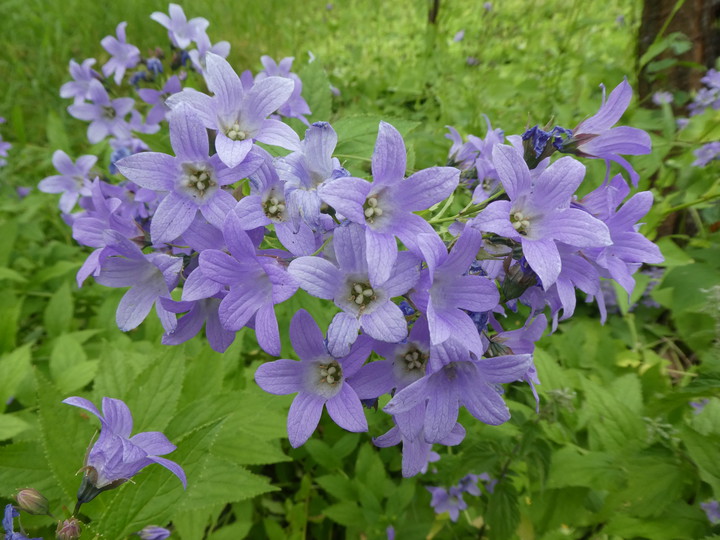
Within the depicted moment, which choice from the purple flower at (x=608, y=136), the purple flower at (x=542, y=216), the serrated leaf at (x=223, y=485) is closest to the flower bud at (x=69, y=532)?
the serrated leaf at (x=223, y=485)

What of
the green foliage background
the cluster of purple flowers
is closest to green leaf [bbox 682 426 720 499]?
the green foliage background

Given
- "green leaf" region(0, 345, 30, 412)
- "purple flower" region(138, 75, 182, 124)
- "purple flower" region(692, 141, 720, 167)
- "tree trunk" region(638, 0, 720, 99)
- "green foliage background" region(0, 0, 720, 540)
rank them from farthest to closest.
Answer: "tree trunk" region(638, 0, 720, 99) → "purple flower" region(692, 141, 720, 167) → "purple flower" region(138, 75, 182, 124) → "green leaf" region(0, 345, 30, 412) → "green foliage background" region(0, 0, 720, 540)

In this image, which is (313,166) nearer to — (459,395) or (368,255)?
(368,255)

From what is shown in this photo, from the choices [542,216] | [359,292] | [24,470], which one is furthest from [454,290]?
[24,470]

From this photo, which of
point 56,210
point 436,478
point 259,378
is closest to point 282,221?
point 259,378

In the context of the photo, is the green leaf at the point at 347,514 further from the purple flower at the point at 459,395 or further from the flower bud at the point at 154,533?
the purple flower at the point at 459,395

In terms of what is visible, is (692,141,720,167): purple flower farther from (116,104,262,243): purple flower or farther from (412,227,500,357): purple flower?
(116,104,262,243): purple flower

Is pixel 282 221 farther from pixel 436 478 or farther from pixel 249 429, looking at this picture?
pixel 436 478
